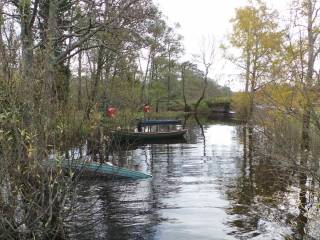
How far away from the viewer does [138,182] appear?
1555 centimetres

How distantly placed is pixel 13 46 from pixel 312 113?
4405 millimetres

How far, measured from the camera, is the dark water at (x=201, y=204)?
1024 centimetres

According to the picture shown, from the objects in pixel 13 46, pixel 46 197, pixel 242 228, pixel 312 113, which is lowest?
pixel 242 228

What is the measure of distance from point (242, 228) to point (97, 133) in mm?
4336

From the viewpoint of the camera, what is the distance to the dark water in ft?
33.6

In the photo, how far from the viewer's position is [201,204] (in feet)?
42.9

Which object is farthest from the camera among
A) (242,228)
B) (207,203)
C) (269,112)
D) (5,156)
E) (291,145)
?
(207,203)

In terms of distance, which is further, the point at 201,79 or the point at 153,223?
the point at 201,79

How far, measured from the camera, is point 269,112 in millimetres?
8320

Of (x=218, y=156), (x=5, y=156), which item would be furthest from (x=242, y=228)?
(x=218, y=156)

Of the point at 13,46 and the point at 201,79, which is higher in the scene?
the point at 201,79

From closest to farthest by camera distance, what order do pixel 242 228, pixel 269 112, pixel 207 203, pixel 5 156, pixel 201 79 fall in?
pixel 5 156 < pixel 269 112 < pixel 242 228 < pixel 207 203 < pixel 201 79

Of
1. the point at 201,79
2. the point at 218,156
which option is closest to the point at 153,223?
the point at 218,156

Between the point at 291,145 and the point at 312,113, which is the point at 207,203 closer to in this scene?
the point at 291,145
